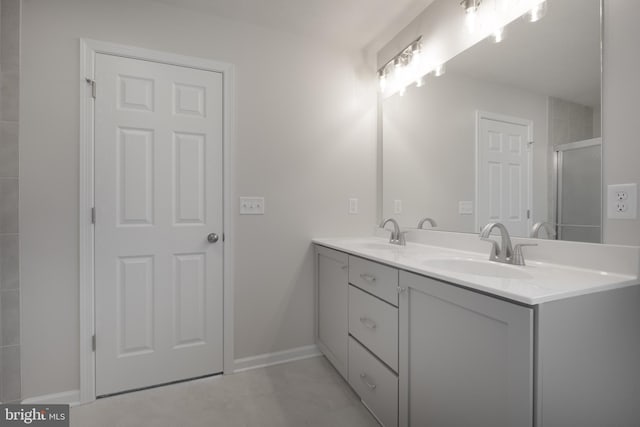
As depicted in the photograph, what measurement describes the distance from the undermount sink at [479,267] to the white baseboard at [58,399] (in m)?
2.02

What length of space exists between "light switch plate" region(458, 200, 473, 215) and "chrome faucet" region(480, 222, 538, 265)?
36 centimetres

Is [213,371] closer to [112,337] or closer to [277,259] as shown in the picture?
[112,337]

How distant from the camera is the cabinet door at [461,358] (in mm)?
809

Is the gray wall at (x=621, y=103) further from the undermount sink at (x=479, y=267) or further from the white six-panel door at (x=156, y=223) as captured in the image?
the white six-panel door at (x=156, y=223)

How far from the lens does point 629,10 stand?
40.4 inches

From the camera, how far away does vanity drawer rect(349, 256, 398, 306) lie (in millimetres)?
1320

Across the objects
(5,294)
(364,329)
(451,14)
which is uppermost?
(451,14)

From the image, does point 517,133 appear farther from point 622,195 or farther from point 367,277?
point 367,277

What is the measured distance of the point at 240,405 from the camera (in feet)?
5.39

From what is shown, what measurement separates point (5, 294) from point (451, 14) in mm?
2886

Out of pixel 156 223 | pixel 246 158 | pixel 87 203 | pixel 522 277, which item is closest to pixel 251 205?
pixel 246 158

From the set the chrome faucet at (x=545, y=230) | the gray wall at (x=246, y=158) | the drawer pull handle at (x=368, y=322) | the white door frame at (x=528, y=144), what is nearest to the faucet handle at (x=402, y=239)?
the gray wall at (x=246, y=158)

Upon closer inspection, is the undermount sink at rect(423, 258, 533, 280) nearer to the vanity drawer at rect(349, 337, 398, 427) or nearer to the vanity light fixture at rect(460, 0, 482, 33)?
the vanity drawer at rect(349, 337, 398, 427)

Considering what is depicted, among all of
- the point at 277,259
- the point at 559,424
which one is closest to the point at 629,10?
the point at 559,424
